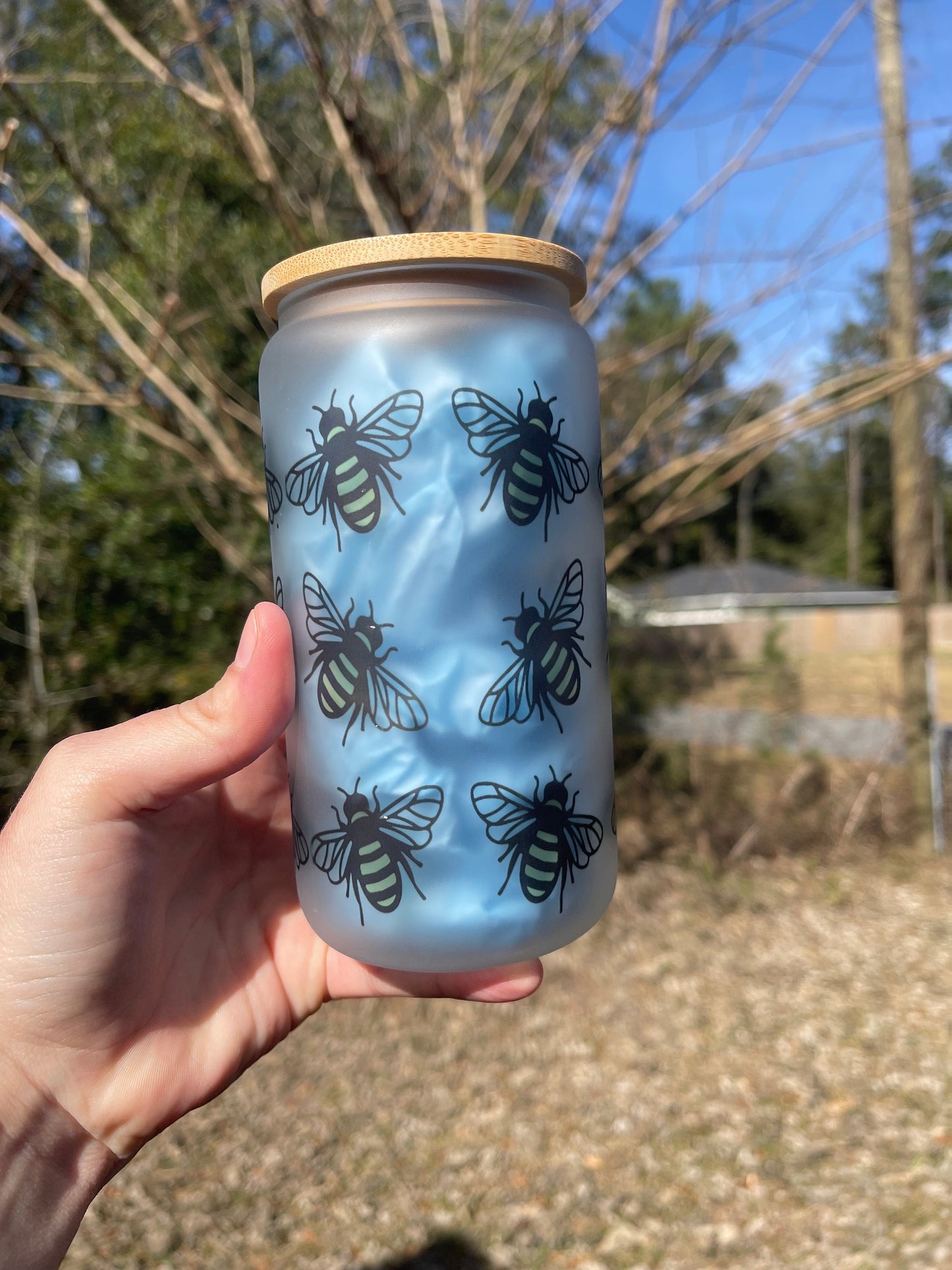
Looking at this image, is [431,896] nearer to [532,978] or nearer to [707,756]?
[532,978]

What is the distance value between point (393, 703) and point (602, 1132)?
2482 millimetres

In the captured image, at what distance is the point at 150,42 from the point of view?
3139 millimetres

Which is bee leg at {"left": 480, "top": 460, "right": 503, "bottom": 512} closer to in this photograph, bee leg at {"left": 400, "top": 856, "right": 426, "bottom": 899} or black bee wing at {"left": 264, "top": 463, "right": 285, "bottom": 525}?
black bee wing at {"left": 264, "top": 463, "right": 285, "bottom": 525}

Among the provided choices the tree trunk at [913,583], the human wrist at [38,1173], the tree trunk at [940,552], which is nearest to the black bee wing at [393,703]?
the human wrist at [38,1173]

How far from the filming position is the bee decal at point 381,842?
109cm

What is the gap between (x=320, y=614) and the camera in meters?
1.14

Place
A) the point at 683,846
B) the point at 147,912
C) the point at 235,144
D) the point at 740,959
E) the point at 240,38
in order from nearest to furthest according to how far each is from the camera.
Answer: the point at 147,912, the point at 240,38, the point at 235,144, the point at 740,959, the point at 683,846

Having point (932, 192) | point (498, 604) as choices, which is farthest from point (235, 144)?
point (932, 192)

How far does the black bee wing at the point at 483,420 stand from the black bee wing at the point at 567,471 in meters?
0.07

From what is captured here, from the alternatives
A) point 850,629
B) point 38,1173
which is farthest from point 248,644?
point 850,629

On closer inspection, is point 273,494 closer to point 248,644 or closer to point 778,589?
point 248,644

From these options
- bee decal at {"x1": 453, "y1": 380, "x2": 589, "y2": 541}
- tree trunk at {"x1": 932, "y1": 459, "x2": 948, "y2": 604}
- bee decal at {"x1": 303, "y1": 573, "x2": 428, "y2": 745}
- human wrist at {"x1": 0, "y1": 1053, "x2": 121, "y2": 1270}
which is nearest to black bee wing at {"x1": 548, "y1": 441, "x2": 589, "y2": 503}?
bee decal at {"x1": 453, "y1": 380, "x2": 589, "y2": 541}

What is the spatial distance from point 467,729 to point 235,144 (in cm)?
280

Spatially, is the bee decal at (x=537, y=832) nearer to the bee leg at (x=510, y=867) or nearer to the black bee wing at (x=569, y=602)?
the bee leg at (x=510, y=867)
